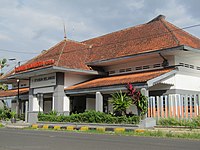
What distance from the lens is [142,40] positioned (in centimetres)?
2445

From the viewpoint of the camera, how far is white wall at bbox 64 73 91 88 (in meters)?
25.5

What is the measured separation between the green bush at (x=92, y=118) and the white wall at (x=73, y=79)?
319 cm

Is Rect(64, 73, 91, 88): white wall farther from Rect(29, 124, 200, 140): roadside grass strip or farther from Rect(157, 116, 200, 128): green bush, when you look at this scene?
Rect(157, 116, 200, 128): green bush

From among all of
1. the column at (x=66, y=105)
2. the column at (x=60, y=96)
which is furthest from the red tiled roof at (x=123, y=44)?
the column at (x=66, y=105)

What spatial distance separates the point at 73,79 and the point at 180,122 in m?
11.6

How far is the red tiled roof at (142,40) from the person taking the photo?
2204cm

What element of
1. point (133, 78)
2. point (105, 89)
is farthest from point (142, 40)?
point (105, 89)

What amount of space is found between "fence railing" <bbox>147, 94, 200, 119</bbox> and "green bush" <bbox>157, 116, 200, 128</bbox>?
64 cm

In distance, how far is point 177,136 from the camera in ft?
48.1

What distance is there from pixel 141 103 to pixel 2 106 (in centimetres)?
2091

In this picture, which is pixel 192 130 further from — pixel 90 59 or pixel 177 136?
pixel 90 59

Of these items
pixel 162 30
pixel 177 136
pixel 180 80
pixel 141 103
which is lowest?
pixel 177 136

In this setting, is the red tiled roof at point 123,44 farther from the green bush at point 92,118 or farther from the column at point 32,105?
the green bush at point 92,118

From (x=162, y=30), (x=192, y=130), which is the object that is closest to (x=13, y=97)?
(x=162, y=30)
